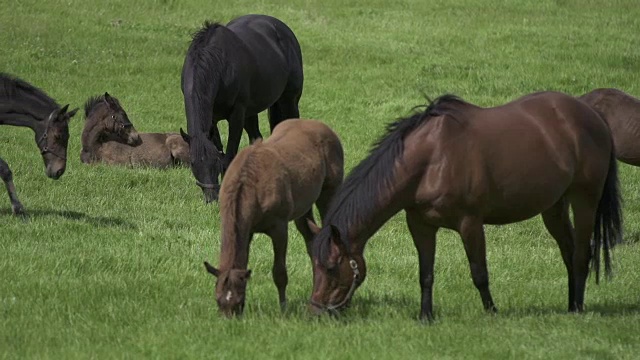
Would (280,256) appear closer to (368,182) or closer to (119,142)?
(368,182)

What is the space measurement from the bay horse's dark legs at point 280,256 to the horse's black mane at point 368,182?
14.4 inches

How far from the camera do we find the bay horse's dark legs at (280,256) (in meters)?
8.21

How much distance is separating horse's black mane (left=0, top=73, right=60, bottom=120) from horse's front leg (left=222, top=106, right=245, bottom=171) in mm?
2256

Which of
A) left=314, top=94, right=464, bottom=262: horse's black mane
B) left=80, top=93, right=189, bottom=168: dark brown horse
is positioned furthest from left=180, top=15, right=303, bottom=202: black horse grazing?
left=314, top=94, right=464, bottom=262: horse's black mane

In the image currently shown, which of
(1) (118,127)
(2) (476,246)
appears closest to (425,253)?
(2) (476,246)

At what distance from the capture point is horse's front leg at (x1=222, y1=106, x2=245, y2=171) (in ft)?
45.2

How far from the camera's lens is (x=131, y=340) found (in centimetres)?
736

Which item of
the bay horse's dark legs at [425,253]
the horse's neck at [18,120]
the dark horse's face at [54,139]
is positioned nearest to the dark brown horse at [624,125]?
the bay horse's dark legs at [425,253]

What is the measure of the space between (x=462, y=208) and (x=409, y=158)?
1.69 ft

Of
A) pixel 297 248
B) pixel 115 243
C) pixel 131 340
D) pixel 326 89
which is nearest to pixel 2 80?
pixel 115 243

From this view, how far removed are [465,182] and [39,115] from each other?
241 inches

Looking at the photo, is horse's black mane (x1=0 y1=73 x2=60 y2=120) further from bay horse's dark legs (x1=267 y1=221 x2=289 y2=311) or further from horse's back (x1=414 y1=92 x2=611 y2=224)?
horse's back (x1=414 y1=92 x2=611 y2=224)

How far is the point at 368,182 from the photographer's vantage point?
7.98 meters

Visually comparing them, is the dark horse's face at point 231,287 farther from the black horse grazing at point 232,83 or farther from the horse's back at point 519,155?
the black horse grazing at point 232,83
